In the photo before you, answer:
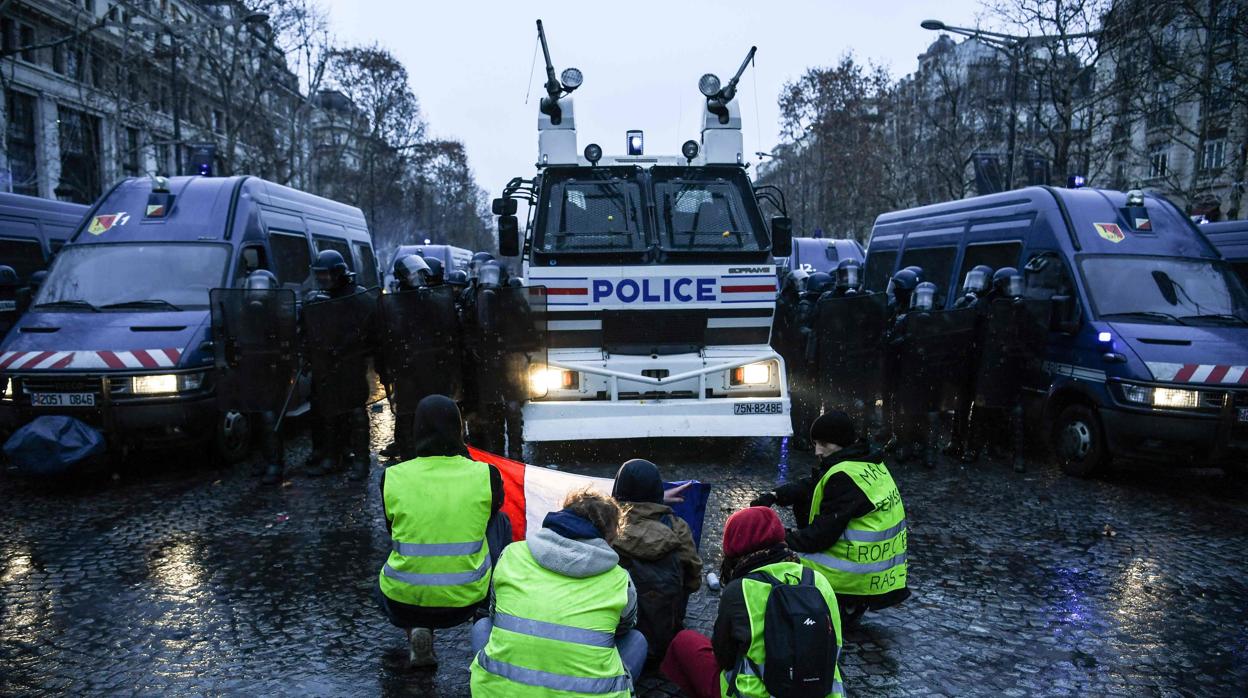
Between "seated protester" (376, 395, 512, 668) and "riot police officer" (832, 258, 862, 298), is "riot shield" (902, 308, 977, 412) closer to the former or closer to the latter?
"riot police officer" (832, 258, 862, 298)

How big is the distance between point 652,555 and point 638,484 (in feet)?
1.13

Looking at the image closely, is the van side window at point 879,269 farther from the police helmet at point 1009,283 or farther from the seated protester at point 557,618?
the seated protester at point 557,618

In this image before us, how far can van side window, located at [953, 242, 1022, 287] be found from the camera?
9.85 m

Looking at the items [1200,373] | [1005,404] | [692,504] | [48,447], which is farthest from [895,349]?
[48,447]

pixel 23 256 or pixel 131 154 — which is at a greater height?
pixel 131 154

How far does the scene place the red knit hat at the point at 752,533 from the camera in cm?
347

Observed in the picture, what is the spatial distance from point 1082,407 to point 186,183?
32.4 ft

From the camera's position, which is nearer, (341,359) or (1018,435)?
(341,359)

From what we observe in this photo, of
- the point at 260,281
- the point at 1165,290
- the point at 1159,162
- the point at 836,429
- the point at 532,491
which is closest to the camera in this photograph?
the point at 836,429

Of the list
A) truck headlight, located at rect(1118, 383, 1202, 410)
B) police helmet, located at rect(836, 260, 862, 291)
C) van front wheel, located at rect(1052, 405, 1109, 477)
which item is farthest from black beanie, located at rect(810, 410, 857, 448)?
police helmet, located at rect(836, 260, 862, 291)

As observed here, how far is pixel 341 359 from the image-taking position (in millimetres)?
7969

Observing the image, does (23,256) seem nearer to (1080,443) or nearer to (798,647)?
(798,647)

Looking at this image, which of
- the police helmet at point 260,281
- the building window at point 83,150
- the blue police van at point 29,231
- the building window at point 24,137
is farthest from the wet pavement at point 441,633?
the building window at point 24,137

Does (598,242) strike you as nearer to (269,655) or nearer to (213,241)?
(213,241)
